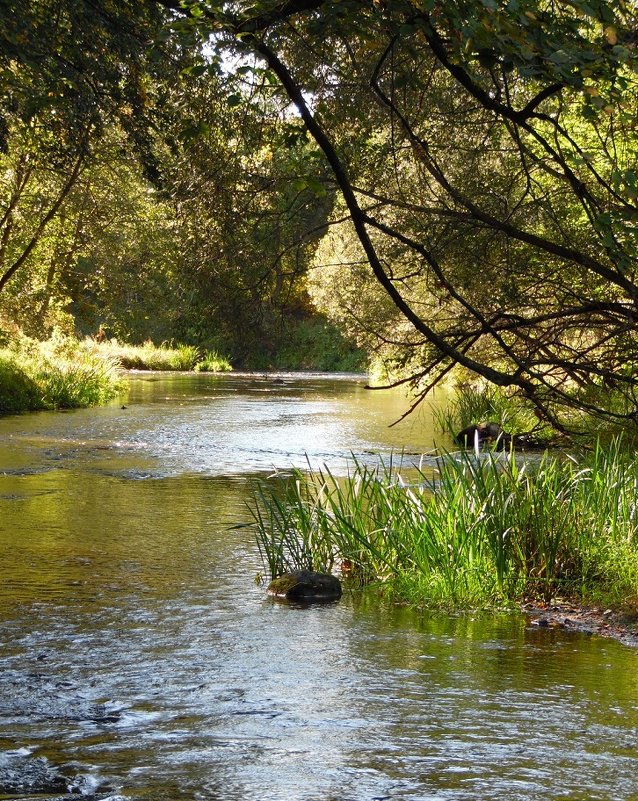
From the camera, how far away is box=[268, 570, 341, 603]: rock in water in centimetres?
817

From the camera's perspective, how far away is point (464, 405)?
2106 cm

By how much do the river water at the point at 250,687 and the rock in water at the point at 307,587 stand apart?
0.50ft

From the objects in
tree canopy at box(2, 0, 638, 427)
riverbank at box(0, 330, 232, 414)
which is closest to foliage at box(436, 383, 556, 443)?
riverbank at box(0, 330, 232, 414)

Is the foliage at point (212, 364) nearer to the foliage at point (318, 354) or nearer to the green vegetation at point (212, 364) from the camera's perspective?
the green vegetation at point (212, 364)

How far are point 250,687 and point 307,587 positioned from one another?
229 cm

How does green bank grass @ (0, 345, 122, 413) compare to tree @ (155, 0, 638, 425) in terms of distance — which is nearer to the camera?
tree @ (155, 0, 638, 425)

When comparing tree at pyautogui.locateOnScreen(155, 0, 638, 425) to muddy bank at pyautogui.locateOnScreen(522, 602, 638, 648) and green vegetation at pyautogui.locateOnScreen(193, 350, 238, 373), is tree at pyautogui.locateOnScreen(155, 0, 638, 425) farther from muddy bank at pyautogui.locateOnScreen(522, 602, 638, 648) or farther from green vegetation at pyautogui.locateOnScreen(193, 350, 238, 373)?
green vegetation at pyautogui.locateOnScreen(193, 350, 238, 373)

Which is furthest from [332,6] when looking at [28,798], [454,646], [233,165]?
[454,646]

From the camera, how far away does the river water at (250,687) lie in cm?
457

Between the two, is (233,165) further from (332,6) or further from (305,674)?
(305,674)

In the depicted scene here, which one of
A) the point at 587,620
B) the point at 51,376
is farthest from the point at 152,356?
the point at 587,620

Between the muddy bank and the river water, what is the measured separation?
149 millimetres

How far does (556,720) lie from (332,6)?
3.42 m

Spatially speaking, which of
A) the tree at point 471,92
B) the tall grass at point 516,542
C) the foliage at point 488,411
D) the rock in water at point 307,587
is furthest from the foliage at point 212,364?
the tall grass at point 516,542
